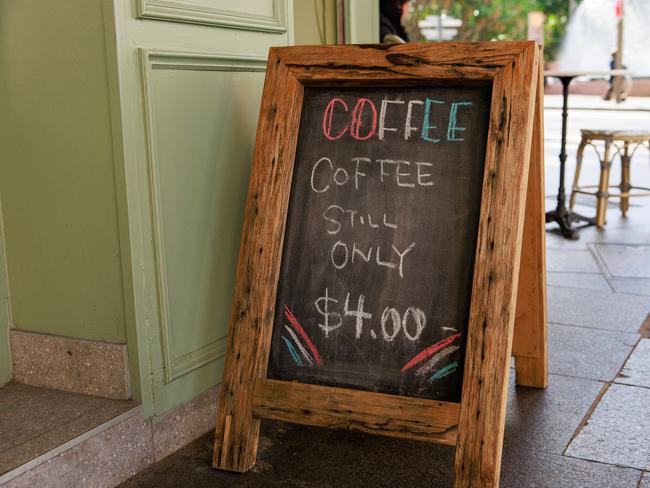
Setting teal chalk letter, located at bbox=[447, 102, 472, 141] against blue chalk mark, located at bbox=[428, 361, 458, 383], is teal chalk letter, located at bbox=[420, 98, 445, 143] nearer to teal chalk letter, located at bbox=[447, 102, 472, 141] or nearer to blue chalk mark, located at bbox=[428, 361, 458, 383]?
teal chalk letter, located at bbox=[447, 102, 472, 141]

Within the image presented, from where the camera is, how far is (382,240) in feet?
8.18

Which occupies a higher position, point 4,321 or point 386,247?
point 386,247

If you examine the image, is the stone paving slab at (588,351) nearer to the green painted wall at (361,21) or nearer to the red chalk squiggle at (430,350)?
the red chalk squiggle at (430,350)

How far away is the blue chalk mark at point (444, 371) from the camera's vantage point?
2.36 meters

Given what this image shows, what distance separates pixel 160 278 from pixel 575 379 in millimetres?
1737

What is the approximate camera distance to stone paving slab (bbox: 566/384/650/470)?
268 centimetres

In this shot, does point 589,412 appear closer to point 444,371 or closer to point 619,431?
point 619,431

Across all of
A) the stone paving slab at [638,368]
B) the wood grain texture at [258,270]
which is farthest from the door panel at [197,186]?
the stone paving slab at [638,368]

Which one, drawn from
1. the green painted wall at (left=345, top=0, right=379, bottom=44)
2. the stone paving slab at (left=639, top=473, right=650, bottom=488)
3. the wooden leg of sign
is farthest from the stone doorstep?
the green painted wall at (left=345, top=0, right=379, bottom=44)

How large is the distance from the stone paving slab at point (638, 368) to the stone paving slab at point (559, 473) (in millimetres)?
782

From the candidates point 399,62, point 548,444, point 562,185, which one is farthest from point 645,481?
point 562,185

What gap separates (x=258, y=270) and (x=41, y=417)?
79cm

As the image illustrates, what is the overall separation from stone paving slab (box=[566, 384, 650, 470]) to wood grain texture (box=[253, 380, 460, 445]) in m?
0.64

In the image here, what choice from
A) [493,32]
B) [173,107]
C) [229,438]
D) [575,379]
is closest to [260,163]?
[173,107]
